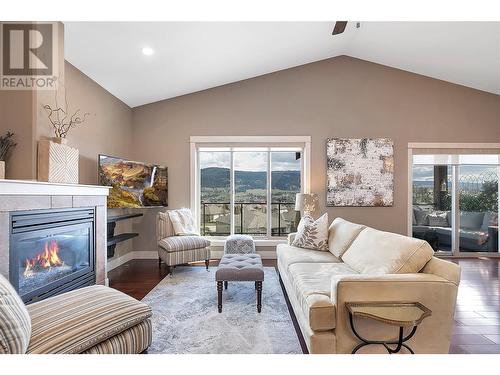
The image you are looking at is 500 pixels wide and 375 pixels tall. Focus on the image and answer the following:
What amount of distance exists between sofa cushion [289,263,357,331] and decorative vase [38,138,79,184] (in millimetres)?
2349

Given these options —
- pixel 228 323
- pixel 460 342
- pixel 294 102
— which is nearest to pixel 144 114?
pixel 294 102

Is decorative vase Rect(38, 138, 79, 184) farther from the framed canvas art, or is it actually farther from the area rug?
the framed canvas art

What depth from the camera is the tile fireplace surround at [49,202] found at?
1877 mm

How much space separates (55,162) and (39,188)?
343mm

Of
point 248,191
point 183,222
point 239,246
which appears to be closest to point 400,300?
point 239,246

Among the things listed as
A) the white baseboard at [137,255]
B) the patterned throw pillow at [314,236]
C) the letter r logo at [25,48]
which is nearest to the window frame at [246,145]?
the white baseboard at [137,255]

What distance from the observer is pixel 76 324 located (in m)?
1.41

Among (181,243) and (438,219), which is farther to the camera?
(438,219)

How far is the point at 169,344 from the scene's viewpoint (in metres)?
2.04

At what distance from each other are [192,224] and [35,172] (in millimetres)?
2450

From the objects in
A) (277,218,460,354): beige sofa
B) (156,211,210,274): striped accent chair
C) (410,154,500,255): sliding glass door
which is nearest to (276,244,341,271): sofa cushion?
(277,218,460,354): beige sofa

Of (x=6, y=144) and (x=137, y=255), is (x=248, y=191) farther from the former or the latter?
(x=6, y=144)

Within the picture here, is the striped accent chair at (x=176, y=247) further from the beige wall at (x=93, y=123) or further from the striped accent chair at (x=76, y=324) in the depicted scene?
the striped accent chair at (x=76, y=324)

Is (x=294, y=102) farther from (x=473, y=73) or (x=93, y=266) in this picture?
(x=93, y=266)
